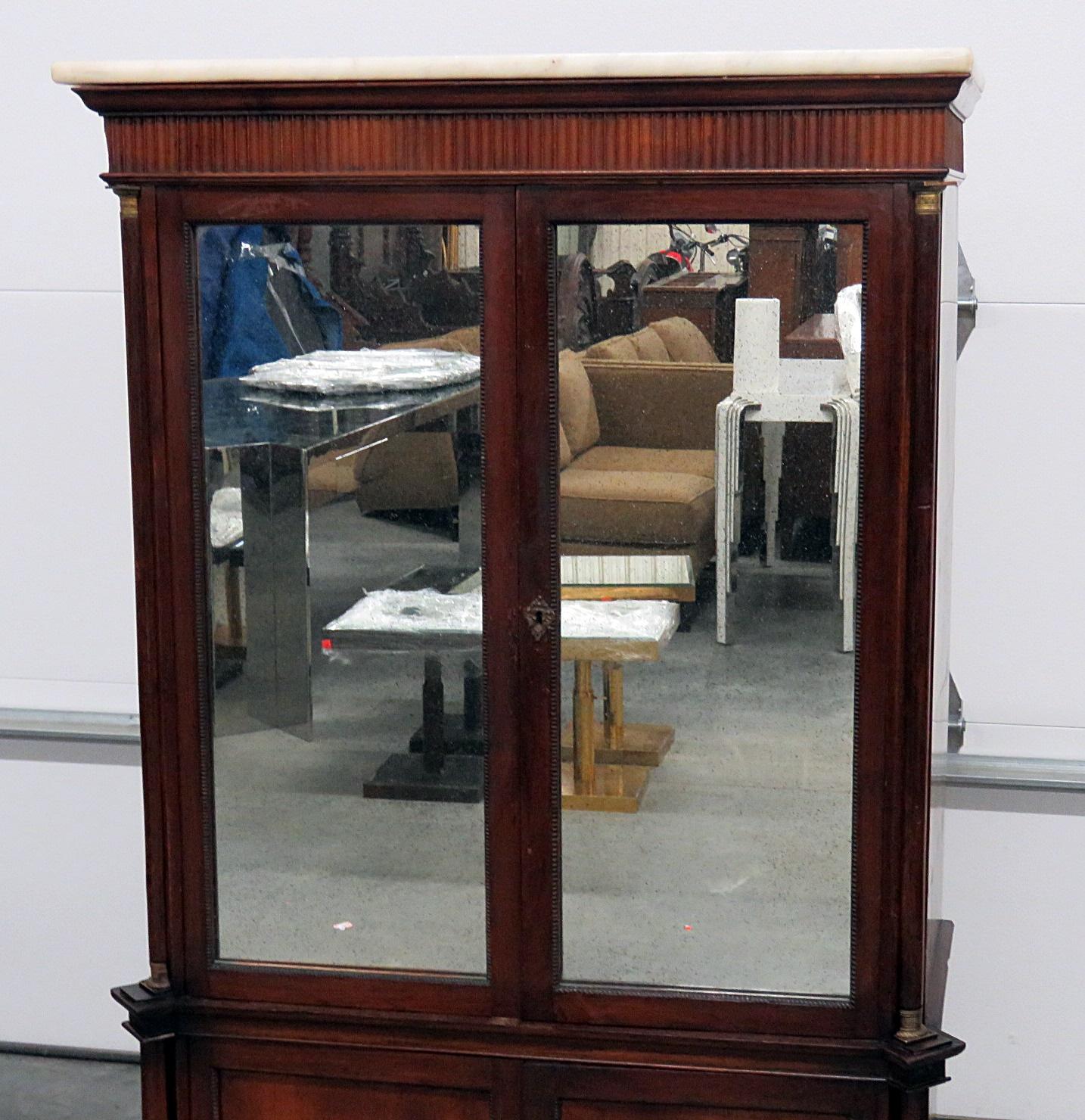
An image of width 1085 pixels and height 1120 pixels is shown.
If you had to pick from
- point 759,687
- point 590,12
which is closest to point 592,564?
point 759,687

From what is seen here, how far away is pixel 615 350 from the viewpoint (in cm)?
204

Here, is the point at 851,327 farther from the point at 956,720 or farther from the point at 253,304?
the point at 956,720

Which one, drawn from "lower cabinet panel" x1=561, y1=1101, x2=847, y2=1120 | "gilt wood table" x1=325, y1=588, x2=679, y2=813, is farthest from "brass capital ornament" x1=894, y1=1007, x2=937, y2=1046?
"gilt wood table" x1=325, y1=588, x2=679, y2=813

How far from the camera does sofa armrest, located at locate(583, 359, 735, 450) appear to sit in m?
2.03

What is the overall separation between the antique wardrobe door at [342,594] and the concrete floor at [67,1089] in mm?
885

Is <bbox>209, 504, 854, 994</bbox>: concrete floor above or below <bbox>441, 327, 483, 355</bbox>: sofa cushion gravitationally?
below

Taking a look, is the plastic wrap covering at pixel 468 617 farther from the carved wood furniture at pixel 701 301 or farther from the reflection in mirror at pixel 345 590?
the carved wood furniture at pixel 701 301

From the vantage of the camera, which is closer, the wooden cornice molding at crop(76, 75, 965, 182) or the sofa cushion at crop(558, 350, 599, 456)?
the wooden cornice molding at crop(76, 75, 965, 182)

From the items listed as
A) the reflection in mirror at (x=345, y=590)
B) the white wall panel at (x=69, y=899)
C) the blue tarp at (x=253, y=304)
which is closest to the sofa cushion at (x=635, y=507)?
the reflection in mirror at (x=345, y=590)

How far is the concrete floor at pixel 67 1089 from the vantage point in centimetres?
298

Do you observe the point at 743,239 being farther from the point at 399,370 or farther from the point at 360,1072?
the point at 360,1072

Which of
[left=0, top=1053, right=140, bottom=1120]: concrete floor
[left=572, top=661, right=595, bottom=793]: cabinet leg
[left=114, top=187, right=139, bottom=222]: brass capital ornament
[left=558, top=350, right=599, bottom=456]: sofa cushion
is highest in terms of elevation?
[left=114, top=187, right=139, bottom=222]: brass capital ornament

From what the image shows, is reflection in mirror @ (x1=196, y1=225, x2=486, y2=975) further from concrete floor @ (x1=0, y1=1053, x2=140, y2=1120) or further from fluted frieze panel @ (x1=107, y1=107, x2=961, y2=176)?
concrete floor @ (x1=0, y1=1053, x2=140, y2=1120)

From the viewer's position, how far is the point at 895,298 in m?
1.96
